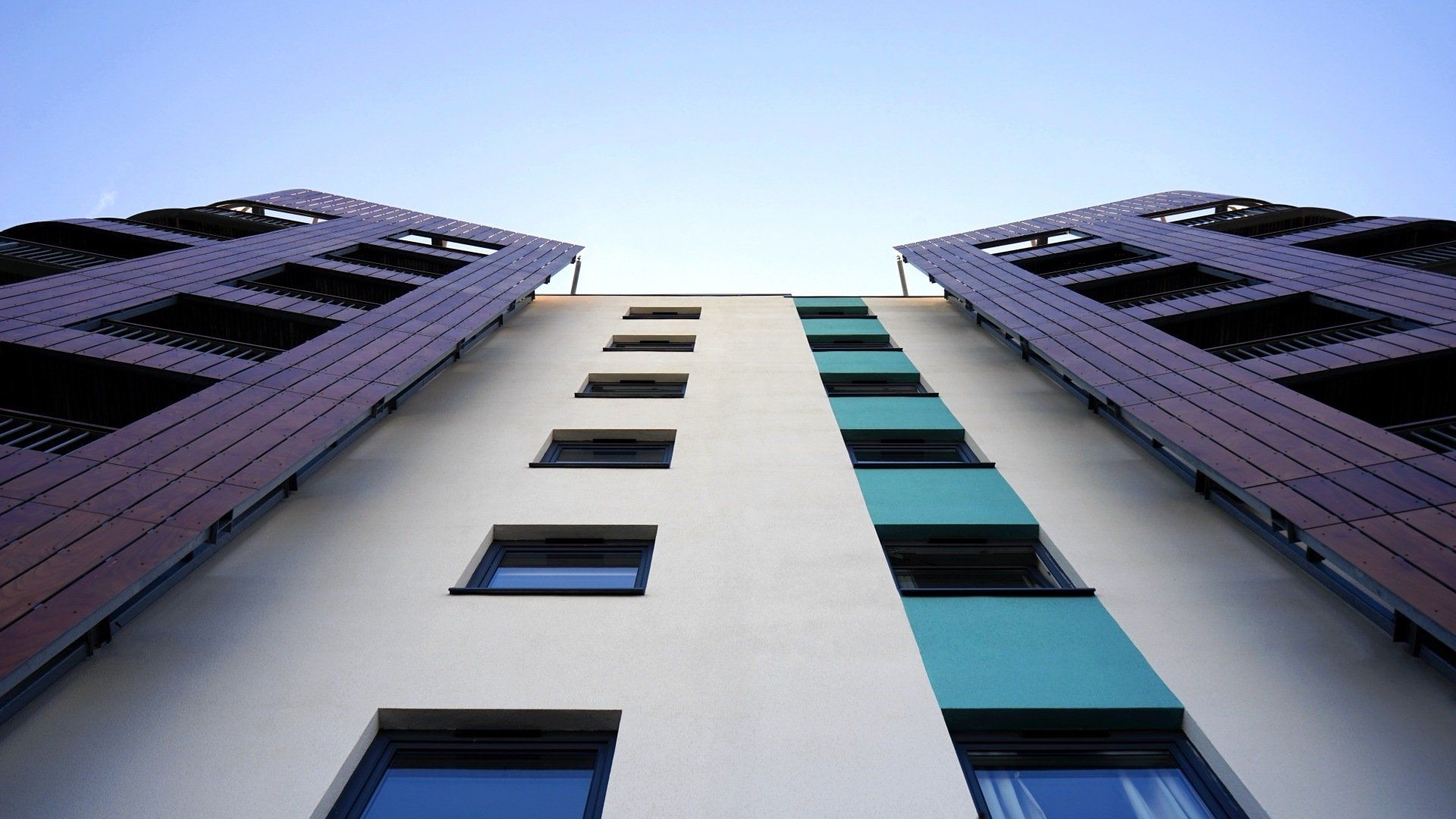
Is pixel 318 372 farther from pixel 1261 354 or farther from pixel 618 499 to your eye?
pixel 1261 354

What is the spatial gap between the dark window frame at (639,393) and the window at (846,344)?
13.4 feet

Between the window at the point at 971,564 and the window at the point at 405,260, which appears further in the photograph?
the window at the point at 405,260

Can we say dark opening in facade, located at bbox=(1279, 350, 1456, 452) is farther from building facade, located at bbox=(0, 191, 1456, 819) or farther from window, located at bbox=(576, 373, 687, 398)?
window, located at bbox=(576, 373, 687, 398)

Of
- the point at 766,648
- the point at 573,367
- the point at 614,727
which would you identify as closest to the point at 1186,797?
the point at 766,648

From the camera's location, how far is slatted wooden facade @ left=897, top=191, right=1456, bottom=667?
6.79 m

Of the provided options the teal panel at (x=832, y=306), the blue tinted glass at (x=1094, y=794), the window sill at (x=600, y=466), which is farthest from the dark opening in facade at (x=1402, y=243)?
the blue tinted glass at (x=1094, y=794)

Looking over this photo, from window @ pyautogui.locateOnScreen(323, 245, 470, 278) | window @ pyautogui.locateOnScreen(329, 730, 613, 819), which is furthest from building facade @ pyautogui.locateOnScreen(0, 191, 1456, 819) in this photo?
window @ pyautogui.locateOnScreen(323, 245, 470, 278)

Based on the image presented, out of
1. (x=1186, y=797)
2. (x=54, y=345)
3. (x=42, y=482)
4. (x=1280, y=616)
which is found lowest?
(x=1186, y=797)

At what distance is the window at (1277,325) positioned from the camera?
12531 millimetres

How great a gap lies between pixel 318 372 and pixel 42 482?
154 inches

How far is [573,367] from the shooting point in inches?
602

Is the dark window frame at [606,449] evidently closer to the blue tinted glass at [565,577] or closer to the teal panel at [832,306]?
the blue tinted glass at [565,577]

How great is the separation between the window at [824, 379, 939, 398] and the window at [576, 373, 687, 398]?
287 centimetres

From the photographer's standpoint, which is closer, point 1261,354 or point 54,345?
point 54,345
